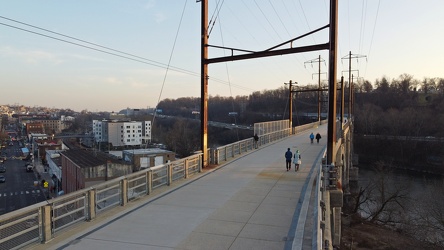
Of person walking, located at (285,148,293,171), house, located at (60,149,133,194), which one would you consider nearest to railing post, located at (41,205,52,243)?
person walking, located at (285,148,293,171)

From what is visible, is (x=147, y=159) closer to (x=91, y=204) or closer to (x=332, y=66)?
(x=332, y=66)

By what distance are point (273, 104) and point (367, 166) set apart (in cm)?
5892

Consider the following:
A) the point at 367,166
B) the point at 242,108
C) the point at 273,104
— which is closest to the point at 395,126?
the point at 367,166

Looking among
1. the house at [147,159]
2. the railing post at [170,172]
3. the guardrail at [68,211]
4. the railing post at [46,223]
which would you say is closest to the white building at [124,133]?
the house at [147,159]

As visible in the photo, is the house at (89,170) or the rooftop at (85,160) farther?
the rooftop at (85,160)

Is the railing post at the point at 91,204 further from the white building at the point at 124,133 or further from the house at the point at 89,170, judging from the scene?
the white building at the point at 124,133

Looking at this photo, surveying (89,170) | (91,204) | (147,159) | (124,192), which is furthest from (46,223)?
(147,159)

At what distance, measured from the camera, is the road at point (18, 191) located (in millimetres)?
44625

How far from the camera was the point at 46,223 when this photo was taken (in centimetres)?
679

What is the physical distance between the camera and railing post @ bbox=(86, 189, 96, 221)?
8.21 meters

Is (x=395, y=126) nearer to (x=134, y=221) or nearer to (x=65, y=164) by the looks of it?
(x=65, y=164)

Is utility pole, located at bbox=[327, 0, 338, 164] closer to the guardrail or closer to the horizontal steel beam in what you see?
the horizontal steel beam

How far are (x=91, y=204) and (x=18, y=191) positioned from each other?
54.1 m

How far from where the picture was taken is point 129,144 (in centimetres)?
10919
